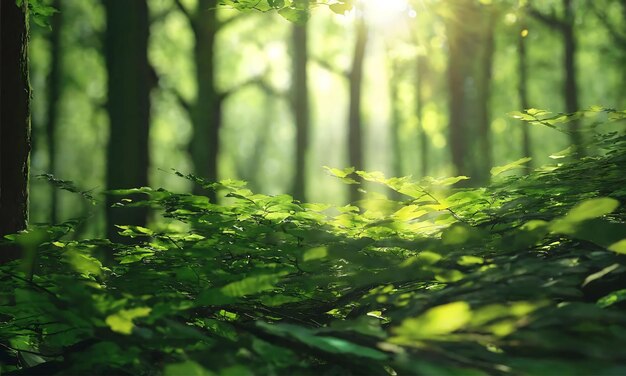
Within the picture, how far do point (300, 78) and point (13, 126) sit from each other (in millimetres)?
14058

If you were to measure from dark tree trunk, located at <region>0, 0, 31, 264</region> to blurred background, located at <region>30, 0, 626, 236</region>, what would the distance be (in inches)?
65.0

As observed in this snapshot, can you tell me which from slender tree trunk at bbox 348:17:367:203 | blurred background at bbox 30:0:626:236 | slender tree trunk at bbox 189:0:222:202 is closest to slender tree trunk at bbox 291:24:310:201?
blurred background at bbox 30:0:626:236

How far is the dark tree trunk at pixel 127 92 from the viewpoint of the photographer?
319 inches

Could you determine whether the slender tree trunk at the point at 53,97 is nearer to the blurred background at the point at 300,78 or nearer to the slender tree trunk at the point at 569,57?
the blurred background at the point at 300,78

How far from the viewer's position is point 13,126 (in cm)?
337

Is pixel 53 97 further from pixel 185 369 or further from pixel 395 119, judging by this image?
pixel 185 369

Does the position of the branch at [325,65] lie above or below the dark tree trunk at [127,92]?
above

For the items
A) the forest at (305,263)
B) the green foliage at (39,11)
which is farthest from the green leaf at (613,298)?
the green foliage at (39,11)

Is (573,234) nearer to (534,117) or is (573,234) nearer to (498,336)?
(498,336)

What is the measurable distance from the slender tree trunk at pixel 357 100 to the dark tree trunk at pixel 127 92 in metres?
9.22

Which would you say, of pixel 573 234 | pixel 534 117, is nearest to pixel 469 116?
pixel 534 117

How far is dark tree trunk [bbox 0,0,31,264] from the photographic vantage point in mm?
3318

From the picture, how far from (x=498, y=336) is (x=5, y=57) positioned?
3171 millimetres

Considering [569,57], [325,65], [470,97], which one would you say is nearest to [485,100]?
[470,97]
